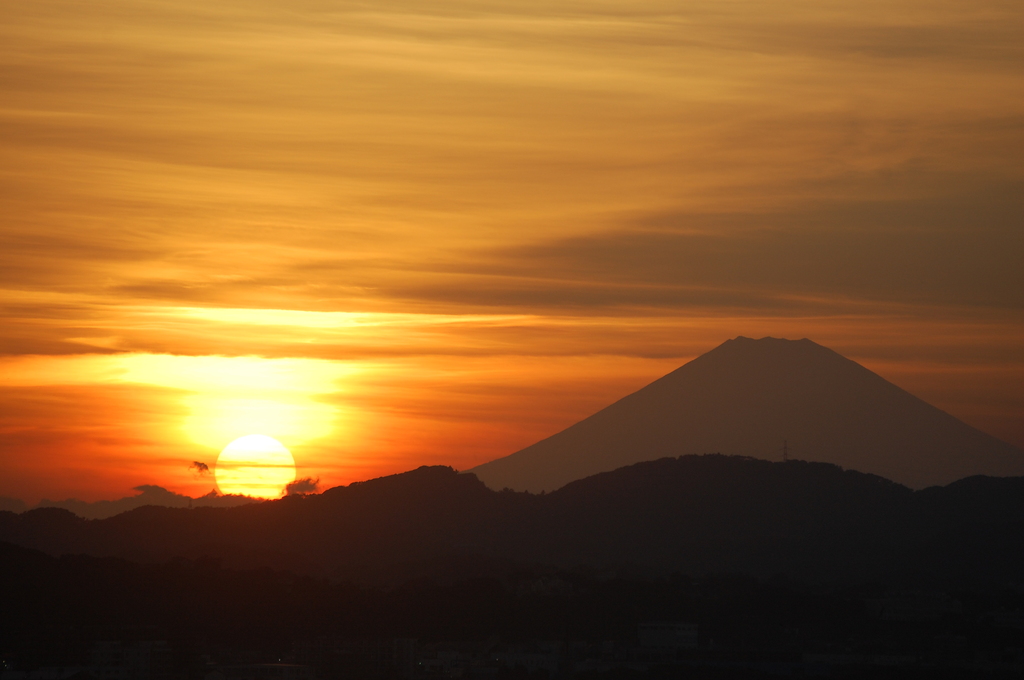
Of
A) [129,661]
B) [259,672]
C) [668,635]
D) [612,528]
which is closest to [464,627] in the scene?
[668,635]

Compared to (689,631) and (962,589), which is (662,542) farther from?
(689,631)

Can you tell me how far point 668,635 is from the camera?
88.2 meters

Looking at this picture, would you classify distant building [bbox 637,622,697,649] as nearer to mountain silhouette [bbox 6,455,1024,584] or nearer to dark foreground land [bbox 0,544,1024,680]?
dark foreground land [bbox 0,544,1024,680]

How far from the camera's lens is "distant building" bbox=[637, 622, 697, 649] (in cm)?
8725

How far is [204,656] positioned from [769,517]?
115602mm

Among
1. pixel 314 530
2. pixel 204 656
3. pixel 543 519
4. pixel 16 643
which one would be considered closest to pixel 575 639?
pixel 204 656

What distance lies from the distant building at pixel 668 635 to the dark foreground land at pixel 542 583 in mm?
190

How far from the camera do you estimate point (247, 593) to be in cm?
9181

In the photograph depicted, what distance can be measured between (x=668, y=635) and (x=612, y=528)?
91.8 meters

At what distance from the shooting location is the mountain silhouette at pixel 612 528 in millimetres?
145875

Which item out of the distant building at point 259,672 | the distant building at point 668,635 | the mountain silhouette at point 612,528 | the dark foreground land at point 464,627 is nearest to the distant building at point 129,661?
the dark foreground land at point 464,627

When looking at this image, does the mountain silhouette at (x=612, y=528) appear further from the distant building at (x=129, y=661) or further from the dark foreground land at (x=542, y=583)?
the distant building at (x=129, y=661)

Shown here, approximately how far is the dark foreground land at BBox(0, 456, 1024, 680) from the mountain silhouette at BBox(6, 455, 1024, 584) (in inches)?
16.0

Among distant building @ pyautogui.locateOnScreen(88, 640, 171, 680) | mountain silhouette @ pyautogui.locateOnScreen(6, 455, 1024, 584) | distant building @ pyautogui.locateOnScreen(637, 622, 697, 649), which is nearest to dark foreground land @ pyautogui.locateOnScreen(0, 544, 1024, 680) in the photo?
distant building @ pyautogui.locateOnScreen(88, 640, 171, 680)
